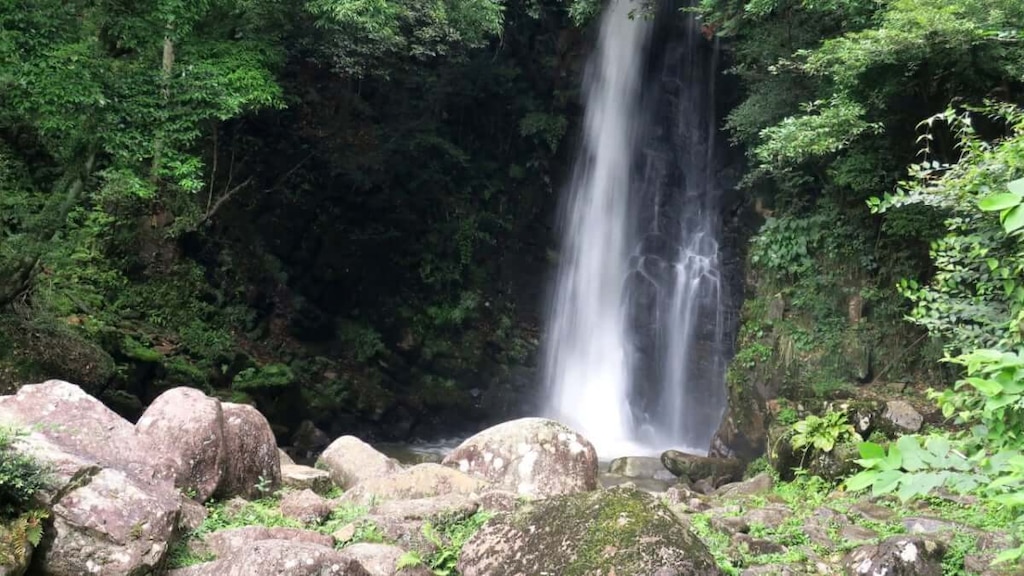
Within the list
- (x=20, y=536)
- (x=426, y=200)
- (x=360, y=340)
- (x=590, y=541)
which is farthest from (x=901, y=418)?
(x=426, y=200)

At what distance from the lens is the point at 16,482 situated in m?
3.87

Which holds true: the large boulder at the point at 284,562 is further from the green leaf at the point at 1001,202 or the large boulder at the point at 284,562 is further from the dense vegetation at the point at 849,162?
the dense vegetation at the point at 849,162

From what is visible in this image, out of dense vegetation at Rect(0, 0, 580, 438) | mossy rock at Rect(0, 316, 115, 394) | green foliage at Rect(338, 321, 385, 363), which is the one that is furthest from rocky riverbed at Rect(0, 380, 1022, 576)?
green foliage at Rect(338, 321, 385, 363)

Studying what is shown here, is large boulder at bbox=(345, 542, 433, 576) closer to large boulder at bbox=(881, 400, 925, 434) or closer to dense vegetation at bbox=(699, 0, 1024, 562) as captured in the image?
dense vegetation at bbox=(699, 0, 1024, 562)

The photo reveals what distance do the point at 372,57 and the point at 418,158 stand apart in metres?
2.86

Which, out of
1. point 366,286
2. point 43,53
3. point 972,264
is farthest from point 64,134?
point 972,264

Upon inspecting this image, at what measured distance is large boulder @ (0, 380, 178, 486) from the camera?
16.8 feet

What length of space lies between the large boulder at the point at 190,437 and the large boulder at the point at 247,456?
0.19 meters

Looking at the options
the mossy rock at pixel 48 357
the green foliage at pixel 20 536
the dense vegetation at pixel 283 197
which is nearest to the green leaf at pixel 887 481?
the green foliage at pixel 20 536

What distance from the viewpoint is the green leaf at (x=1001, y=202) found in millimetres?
1461

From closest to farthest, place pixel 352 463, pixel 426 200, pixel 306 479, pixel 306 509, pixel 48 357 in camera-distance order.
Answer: pixel 306 509 → pixel 306 479 → pixel 352 463 → pixel 48 357 → pixel 426 200

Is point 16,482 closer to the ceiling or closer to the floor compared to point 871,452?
closer to the floor

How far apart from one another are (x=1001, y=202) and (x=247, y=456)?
640 centimetres

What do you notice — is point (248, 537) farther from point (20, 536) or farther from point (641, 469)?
point (641, 469)
